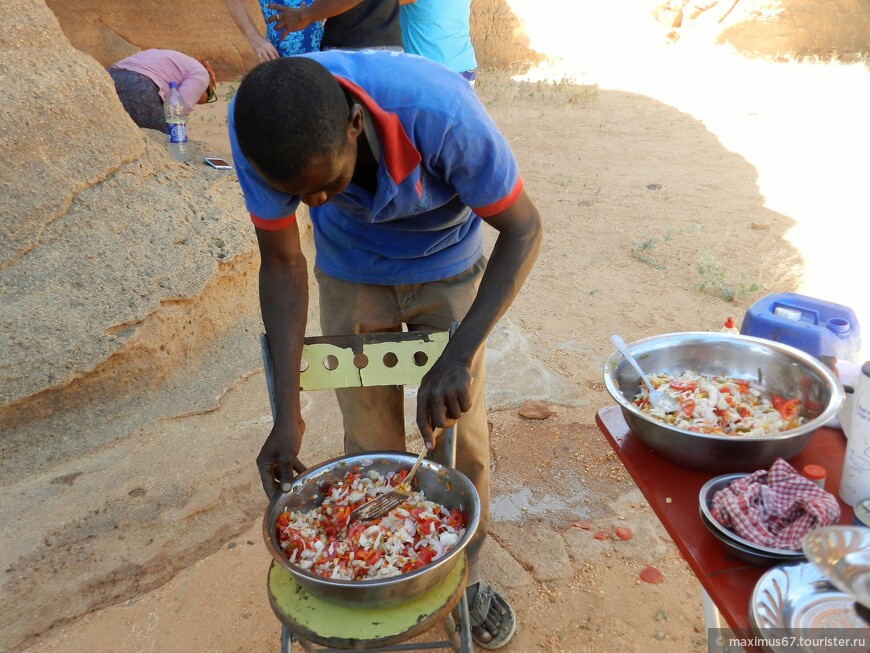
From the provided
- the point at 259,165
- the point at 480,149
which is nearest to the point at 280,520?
Answer: the point at 259,165

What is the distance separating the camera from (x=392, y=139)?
156 cm

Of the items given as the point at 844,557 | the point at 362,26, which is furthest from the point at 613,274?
the point at 844,557

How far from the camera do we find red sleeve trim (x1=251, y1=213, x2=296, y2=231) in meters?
1.77

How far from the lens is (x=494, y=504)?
2.87 m

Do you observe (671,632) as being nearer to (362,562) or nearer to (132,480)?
(362,562)

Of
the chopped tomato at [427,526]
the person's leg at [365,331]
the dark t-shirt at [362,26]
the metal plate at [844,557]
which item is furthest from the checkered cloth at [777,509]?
the dark t-shirt at [362,26]

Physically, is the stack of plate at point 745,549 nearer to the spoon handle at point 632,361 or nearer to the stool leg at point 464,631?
the spoon handle at point 632,361

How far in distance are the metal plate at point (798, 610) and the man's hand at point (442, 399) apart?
0.72m

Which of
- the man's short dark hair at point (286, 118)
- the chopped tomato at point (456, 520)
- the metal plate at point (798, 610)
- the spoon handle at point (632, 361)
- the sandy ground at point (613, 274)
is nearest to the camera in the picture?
the metal plate at point (798, 610)

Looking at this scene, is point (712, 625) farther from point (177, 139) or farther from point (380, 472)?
point (177, 139)

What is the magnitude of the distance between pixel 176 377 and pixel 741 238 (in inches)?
163

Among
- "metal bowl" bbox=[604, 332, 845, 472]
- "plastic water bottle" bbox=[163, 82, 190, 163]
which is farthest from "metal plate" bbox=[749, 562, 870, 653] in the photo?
"plastic water bottle" bbox=[163, 82, 190, 163]

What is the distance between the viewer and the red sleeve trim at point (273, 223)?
177 cm

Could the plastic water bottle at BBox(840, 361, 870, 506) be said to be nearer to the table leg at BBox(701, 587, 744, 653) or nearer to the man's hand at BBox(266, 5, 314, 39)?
the table leg at BBox(701, 587, 744, 653)
